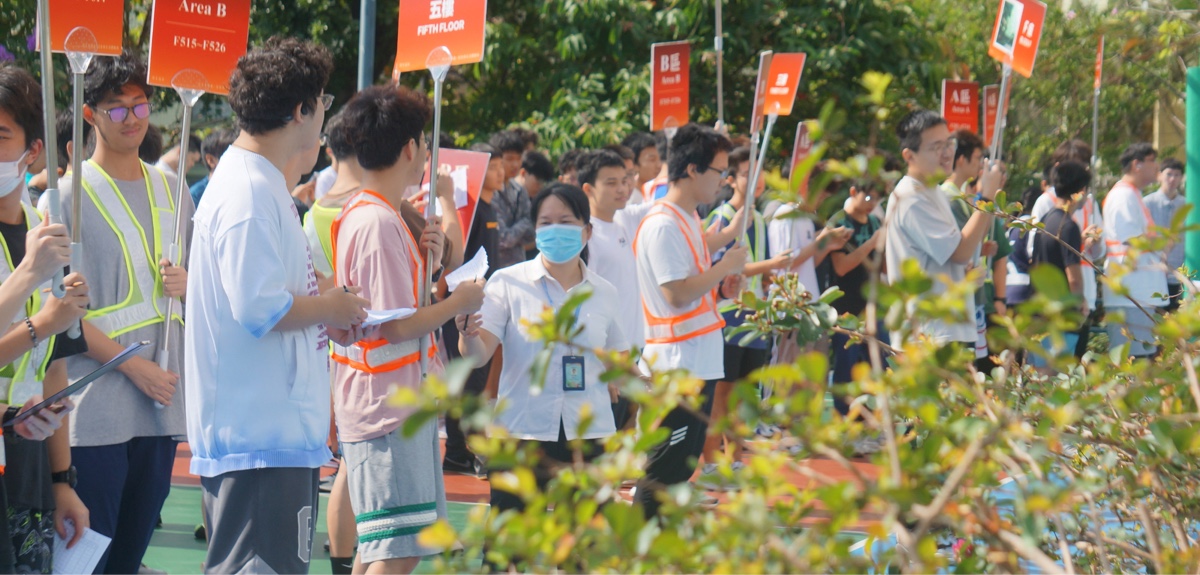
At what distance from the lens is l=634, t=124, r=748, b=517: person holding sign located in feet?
18.0

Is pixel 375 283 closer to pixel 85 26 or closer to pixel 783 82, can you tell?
pixel 85 26

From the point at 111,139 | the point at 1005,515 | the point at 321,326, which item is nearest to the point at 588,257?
the point at 111,139

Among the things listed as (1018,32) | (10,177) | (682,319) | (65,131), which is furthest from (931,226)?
(10,177)

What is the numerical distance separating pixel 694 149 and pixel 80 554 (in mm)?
3138

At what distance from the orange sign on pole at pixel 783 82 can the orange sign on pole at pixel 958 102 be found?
7.31ft

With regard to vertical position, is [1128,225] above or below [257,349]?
above

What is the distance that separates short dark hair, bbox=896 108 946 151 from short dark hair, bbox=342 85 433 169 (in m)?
3.49

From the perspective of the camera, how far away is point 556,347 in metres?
4.66

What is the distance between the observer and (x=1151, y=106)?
2138cm

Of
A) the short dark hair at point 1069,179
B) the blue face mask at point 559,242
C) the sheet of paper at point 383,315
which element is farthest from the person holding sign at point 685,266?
the short dark hair at point 1069,179

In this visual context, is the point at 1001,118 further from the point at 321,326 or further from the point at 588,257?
the point at 321,326

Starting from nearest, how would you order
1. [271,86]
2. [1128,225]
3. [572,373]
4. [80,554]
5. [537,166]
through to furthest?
1. [271,86]
2. [80,554]
3. [572,373]
4. [537,166]
5. [1128,225]

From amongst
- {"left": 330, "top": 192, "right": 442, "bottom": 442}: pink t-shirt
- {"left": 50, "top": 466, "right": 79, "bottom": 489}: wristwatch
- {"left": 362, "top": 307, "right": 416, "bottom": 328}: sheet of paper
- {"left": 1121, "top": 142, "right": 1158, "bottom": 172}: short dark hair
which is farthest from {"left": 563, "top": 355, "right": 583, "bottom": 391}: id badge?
{"left": 1121, "top": 142, "right": 1158, "bottom": 172}: short dark hair

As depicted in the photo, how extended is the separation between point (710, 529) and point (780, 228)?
21.6 ft
